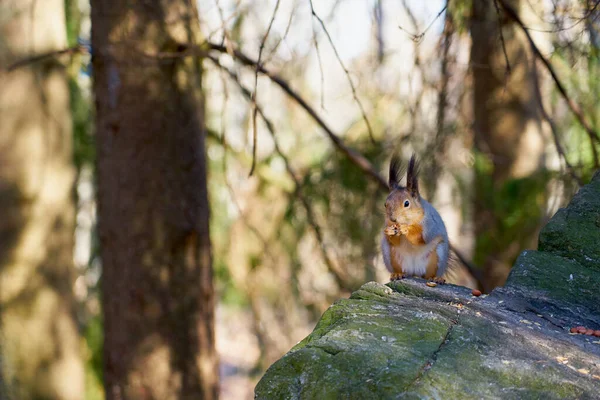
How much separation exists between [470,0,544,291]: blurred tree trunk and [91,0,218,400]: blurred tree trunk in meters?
2.06

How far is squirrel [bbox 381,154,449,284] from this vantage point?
8.04 ft

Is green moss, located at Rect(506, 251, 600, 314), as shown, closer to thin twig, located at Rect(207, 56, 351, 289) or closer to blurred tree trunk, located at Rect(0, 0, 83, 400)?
thin twig, located at Rect(207, 56, 351, 289)

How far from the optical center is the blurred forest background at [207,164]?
9.79ft

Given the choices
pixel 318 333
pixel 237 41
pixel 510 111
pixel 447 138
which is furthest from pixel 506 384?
pixel 510 111

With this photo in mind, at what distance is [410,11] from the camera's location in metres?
2.75

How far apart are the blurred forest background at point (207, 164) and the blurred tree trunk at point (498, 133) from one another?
1cm

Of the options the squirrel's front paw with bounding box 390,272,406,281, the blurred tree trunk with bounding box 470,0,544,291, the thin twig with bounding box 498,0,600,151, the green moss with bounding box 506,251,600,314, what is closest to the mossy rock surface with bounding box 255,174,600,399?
the green moss with bounding box 506,251,600,314

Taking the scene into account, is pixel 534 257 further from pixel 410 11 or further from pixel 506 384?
pixel 410 11

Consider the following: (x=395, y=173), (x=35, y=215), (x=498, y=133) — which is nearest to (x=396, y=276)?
(x=395, y=173)

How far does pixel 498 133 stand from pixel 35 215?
10.1ft

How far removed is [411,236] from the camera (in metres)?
2.47

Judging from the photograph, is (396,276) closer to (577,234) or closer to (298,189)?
(577,234)

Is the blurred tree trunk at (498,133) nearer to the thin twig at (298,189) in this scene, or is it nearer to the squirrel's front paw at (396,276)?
the thin twig at (298,189)

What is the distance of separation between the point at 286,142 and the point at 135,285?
101 inches
